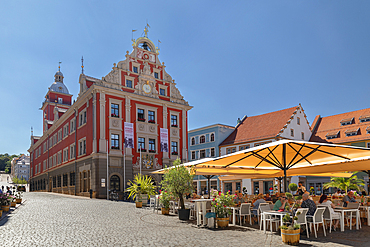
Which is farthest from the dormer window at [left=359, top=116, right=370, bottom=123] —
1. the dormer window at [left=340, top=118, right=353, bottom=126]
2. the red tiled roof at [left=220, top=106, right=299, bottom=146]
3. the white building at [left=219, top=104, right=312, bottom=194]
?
the red tiled roof at [left=220, top=106, right=299, bottom=146]

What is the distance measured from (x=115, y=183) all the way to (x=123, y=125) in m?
6.15

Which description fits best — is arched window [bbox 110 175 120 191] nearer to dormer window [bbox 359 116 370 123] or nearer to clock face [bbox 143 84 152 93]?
clock face [bbox 143 84 152 93]

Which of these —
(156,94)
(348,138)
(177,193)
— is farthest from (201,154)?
(177,193)

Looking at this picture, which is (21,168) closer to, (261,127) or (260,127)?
(260,127)

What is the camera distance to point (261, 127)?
1965 inches

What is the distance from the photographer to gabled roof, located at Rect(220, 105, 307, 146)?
47737 millimetres

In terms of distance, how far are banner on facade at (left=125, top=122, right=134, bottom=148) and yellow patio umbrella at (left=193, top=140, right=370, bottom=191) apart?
2117cm

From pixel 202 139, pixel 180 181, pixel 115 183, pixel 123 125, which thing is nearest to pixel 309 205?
pixel 180 181

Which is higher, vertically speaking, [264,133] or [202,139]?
A: [264,133]

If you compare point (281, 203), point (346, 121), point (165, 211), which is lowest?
point (165, 211)

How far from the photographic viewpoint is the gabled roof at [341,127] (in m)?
46.6

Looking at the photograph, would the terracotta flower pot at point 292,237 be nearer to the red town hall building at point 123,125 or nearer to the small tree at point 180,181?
the small tree at point 180,181

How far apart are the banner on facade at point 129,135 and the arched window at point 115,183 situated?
3441 mm

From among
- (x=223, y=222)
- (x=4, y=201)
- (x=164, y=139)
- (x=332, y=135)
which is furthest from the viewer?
(x=332, y=135)
